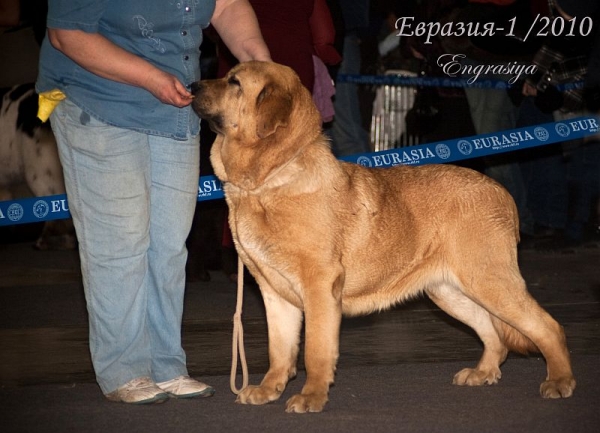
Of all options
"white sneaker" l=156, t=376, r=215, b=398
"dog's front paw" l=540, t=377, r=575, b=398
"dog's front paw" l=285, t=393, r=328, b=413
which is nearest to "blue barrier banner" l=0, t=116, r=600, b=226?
"white sneaker" l=156, t=376, r=215, b=398

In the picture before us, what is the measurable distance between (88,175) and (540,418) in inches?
88.4

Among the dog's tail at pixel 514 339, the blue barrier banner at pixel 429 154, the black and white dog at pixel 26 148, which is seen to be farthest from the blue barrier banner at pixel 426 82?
the dog's tail at pixel 514 339

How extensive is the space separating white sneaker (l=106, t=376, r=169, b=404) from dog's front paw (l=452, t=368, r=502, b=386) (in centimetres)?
147

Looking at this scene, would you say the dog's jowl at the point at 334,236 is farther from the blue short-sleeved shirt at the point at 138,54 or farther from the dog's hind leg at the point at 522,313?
the blue short-sleeved shirt at the point at 138,54

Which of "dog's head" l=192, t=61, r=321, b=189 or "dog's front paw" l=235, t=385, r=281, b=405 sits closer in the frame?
"dog's head" l=192, t=61, r=321, b=189

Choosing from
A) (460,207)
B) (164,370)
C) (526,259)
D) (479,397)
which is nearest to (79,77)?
(164,370)

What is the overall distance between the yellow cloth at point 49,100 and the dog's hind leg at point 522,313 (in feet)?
6.88

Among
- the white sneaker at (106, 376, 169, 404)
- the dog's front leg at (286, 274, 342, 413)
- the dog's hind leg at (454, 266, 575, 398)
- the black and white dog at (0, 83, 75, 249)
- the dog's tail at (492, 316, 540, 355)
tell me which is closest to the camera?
the dog's front leg at (286, 274, 342, 413)

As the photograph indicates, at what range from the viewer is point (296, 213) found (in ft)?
14.5

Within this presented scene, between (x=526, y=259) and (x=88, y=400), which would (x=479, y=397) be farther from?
(x=526, y=259)

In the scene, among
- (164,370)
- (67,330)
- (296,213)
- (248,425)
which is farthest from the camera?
(67,330)

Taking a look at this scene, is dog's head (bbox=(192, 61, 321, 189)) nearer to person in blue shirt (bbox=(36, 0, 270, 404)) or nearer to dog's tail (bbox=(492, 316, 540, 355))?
person in blue shirt (bbox=(36, 0, 270, 404))

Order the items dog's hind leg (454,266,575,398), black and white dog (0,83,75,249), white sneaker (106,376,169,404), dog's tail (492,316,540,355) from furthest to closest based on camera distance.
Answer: black and white dog (0,83,75,249), dog's tail (492,316,540,355), dog's hind leg (454,266,575,398), white sneaker (106,376,169,404)

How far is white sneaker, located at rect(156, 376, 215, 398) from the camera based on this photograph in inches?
184
